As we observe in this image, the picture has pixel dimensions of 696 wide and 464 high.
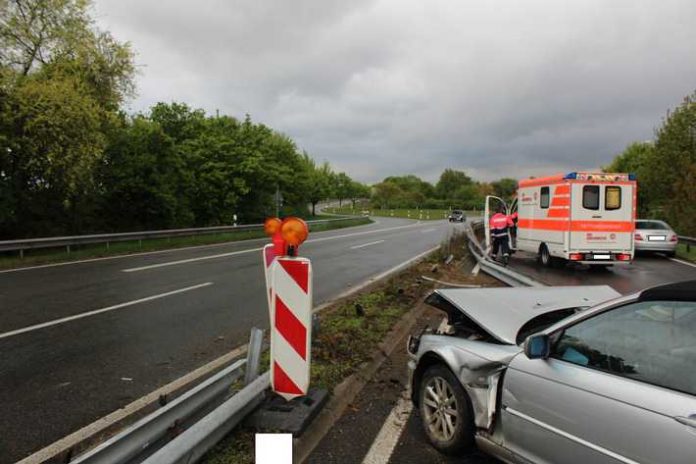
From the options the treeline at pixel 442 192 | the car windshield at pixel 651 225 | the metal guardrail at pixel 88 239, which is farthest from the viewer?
the treeline at pixel 442 192

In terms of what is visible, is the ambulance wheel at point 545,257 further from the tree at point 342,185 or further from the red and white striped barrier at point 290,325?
the tree at point 342,185

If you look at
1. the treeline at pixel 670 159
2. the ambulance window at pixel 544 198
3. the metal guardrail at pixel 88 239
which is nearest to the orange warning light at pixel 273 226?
the ambulance window at pixel 544 198

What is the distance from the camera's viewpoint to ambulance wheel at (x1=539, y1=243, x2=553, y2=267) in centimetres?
1505

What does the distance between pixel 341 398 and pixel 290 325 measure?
3.39 feet

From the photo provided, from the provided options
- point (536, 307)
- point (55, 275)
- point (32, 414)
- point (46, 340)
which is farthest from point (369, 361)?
point (55, 275)

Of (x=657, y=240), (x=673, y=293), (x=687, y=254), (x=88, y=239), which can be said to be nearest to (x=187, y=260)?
(x=88, y=239)

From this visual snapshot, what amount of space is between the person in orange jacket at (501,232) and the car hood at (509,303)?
10.4 meters

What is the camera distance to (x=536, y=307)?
3.58 meters

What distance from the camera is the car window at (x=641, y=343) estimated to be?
2.20 metres

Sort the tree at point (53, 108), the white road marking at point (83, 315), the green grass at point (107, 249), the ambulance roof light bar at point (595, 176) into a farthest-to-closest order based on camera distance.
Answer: the tree at point (53, 108)
the green grass at point (107, 249)
the ambulance roof light bar at point (595, 176)
the white road marking at point (83, 315)

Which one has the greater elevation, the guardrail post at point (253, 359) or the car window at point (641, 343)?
the car window at point (641, 343)

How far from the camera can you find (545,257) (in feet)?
49.8

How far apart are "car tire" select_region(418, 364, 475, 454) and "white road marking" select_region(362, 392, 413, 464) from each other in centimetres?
24

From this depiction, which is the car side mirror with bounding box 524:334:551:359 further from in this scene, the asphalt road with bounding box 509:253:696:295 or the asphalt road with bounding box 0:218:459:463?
the asphalt road with bounding box 509:253:696:295
